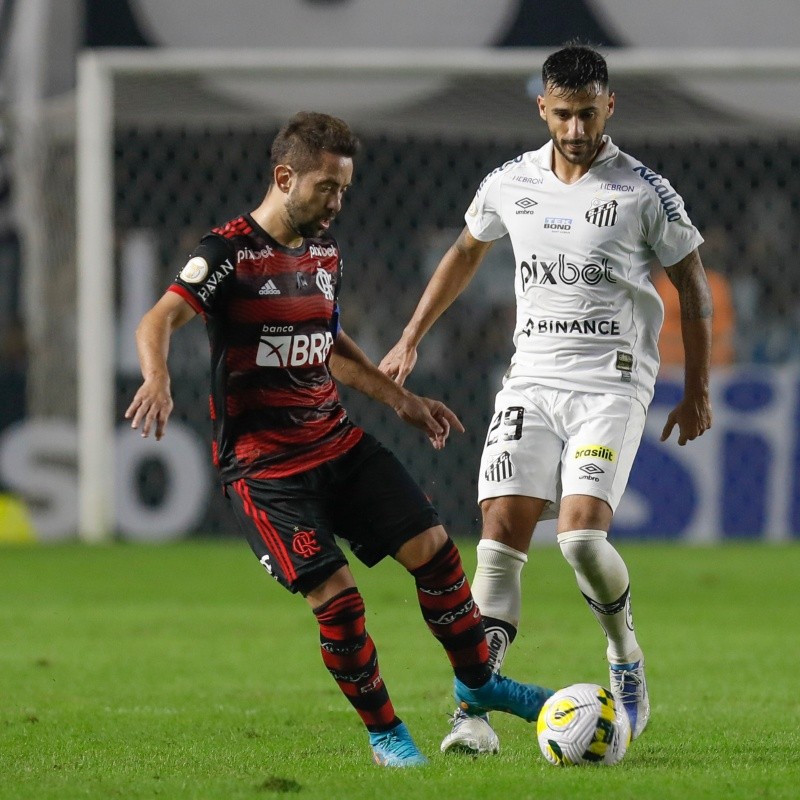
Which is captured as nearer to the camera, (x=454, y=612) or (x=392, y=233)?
(x=454, y=612)

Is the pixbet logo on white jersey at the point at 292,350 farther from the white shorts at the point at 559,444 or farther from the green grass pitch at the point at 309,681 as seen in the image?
the green grass pitch at the point at 309,681

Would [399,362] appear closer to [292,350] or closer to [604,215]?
[292,350]

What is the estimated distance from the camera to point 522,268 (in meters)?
5.75

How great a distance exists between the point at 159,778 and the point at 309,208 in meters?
1.77

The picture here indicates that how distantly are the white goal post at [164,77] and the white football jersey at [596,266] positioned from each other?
710cm

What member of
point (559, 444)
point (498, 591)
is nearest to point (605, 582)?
point (498, 591)

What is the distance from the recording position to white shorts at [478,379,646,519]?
17.8 ft

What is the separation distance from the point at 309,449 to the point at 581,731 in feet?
3.93

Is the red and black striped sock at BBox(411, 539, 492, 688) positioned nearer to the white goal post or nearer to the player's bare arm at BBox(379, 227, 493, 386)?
the player's bare arm at BBox(379, 227, 493, 386)

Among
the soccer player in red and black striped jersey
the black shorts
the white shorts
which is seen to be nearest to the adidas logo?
the soccer player in red and black striped jersey

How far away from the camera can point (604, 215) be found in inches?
219

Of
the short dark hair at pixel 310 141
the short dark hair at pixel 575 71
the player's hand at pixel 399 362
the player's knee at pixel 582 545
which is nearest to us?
the short dark hair at pixel 310 141

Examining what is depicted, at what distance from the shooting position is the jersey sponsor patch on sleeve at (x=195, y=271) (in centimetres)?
495

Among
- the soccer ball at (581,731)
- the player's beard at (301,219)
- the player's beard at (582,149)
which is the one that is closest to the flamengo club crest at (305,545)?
the soccer ball at (581,731)
